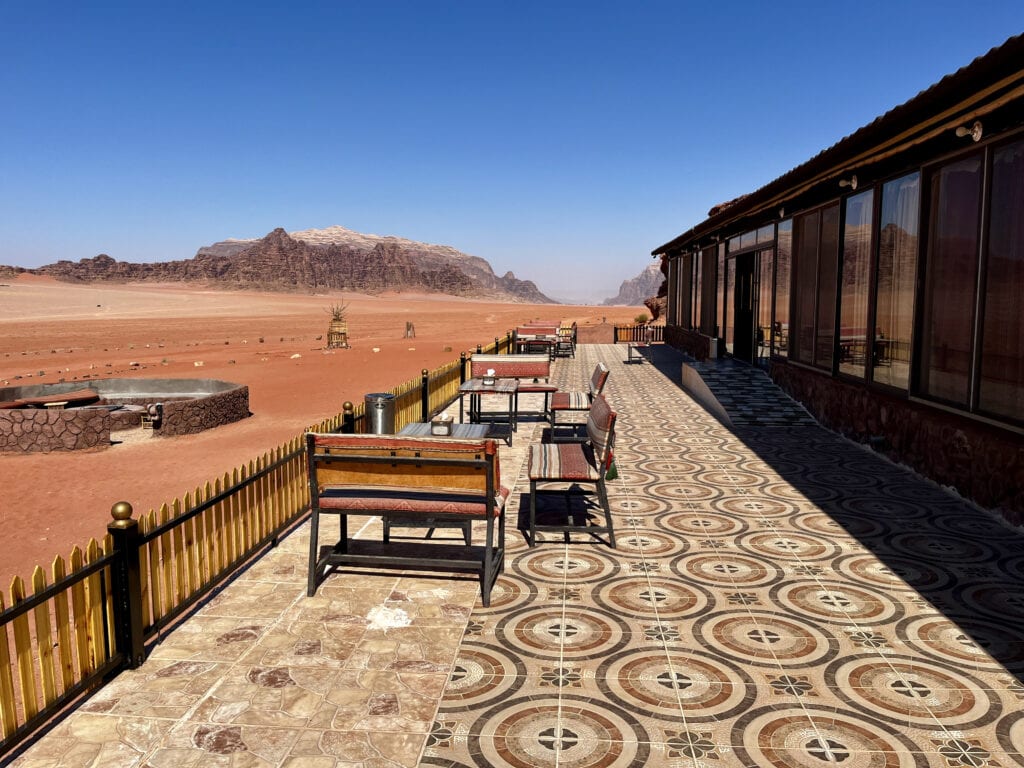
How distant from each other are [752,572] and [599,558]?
3.71ft

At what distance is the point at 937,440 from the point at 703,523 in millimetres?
2935

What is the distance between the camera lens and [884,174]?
8.66 m

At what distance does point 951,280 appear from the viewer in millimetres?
7262

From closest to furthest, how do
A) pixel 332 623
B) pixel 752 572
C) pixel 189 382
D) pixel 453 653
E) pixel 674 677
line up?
pixel 674 677
pixel 453 653
pixel 332 623
pixel 752 572
pixel 189 382

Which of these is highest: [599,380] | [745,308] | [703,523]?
[745,308]

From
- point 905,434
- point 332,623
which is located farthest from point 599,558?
point 905,434

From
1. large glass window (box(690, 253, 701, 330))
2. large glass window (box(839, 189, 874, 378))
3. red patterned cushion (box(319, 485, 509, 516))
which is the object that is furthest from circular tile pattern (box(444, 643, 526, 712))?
large glass window (box(690, 253, 701, 330))

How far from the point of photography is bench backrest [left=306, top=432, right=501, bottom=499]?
4551 mm

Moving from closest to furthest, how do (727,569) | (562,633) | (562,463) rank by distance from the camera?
1. (562,633)
2. (727,569)
3. (562,463)

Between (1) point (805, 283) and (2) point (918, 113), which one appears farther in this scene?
(1) point (805, 283)

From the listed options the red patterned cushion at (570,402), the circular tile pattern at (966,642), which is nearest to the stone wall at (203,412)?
the red patterned cushion at (570,402)

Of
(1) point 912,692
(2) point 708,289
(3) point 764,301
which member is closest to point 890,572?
(1) point 912,692

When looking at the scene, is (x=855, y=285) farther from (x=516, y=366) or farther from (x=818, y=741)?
(x=818, y=741)

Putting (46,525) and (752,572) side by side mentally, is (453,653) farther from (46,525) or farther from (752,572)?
(46,525)
